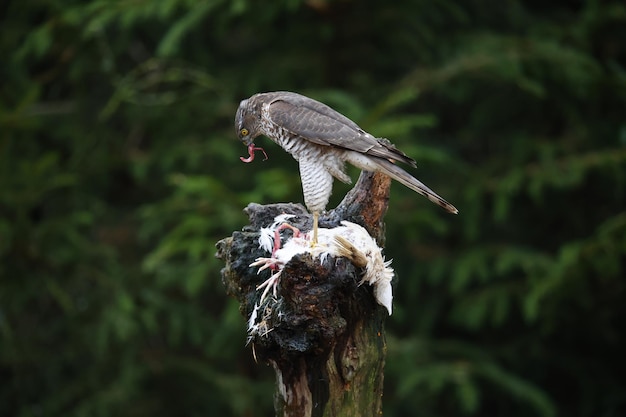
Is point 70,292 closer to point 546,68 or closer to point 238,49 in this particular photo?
point 238,49

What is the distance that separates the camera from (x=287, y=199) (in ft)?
19.9

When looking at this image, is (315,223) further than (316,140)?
No

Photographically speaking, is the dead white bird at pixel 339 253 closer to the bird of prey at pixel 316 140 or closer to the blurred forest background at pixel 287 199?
the bird of prey at pixel 316 140

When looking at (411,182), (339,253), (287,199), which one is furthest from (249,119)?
(287,199)

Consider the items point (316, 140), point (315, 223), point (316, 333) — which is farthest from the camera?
point (316, 140)

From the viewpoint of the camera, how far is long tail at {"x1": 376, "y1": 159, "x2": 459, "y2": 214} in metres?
3.49

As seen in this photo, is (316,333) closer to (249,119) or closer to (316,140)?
(316,140)

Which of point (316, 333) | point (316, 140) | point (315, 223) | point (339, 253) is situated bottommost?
point (316, 333)

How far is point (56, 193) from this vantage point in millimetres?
7645

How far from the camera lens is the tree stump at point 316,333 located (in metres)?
3.22

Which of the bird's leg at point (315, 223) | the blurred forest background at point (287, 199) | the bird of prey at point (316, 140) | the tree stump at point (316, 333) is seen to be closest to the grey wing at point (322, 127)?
the bird of prey at point (316, 140)

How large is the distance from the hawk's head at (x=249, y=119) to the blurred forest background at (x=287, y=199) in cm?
211

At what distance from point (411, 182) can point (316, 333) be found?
79cm

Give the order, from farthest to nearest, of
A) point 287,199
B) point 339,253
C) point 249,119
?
point 287,199 → point 249,119 → point 339,253
